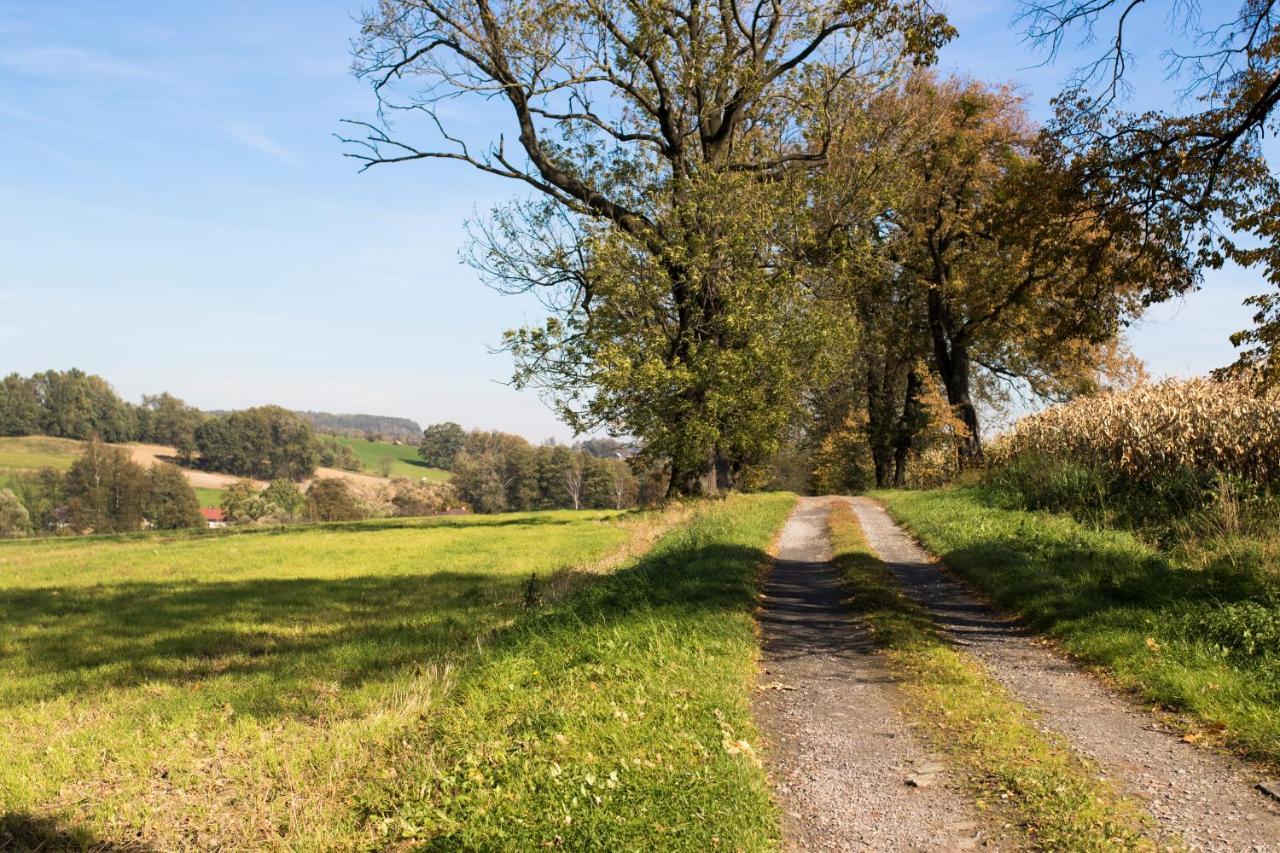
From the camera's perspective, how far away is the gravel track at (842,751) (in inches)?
185

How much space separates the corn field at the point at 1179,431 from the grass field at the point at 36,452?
140 meters

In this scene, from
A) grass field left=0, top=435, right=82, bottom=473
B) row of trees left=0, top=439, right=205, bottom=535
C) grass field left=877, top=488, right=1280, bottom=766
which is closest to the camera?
grass field left=877, top=488, right=1280, bottom=766

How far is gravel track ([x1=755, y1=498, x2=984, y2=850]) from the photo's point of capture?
4695 mm

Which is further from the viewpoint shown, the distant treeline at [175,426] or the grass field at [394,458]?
the grass field at [394,458]

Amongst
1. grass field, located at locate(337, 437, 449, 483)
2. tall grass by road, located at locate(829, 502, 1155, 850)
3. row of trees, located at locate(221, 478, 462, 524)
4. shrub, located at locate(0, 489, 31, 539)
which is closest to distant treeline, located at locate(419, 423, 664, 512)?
row of trees, located at locate(221, 478, 462, 524)

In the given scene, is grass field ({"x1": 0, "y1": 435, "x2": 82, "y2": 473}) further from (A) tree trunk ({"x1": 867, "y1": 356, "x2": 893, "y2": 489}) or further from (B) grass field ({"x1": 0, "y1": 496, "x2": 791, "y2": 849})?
(B) grass field ({"x1": 0, "y1": 496, "x2": 791, "y2": 849})

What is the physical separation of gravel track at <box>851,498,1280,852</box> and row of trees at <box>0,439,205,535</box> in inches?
4012

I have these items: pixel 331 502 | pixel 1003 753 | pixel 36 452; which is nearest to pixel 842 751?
pixel 1003 753

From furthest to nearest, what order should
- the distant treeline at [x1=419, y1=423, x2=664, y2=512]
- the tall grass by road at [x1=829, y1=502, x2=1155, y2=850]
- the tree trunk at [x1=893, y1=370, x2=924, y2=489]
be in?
the distant treeline at [x1=419, y1=423, x2=664, y2=512], the tree trunk at [x1=893, y1=370, x2=924, y2=489], the tall grass by road at [x1=829, y1=502, x2=1155, y2=850]

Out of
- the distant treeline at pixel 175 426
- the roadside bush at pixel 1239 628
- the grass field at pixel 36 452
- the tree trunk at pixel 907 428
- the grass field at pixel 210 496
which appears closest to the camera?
the roadside bush at pixel 1239 628

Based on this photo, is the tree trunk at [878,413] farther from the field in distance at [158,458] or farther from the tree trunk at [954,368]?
the field in distance at [158,458]

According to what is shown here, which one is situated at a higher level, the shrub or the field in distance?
the field in distance

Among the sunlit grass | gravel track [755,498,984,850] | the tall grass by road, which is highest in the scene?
the tall grass by road

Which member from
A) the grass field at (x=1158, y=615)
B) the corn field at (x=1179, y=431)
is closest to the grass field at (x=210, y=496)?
the corn field at (x=1179, y=431)
